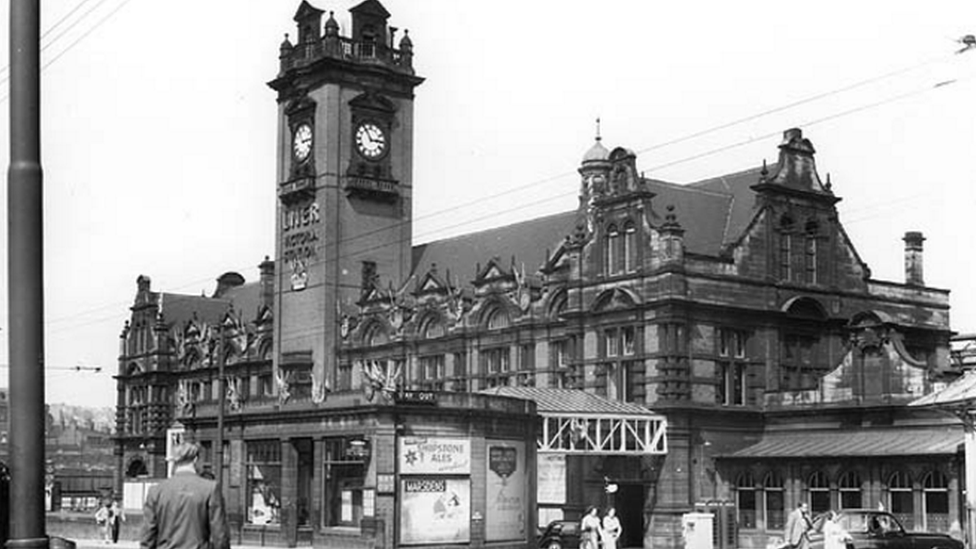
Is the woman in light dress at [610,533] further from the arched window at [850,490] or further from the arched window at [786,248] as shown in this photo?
the arched window at [786,248]

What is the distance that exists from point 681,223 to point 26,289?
50.7 m

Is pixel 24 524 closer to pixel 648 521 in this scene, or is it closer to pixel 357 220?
pixel 648 521

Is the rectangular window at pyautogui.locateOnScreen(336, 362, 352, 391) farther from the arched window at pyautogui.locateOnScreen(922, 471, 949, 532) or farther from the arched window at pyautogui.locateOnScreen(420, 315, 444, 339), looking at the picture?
the arched window at pyautogui.locateOnScreen(922, 471, 949, 532)

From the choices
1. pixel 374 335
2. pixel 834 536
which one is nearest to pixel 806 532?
pixel 834 536

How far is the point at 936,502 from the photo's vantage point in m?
47.9

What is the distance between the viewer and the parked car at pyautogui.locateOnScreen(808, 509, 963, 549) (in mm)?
35312

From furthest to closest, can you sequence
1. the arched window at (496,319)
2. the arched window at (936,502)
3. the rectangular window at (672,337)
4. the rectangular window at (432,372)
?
the rectangular window at (432,372) < the arched window at (496,319) < the rectangular window at (672,337) < the arched window at (936,502)

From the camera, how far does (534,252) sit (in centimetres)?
6981

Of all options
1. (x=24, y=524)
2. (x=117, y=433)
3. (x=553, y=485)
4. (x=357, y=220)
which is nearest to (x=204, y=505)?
(x=24, y=524)

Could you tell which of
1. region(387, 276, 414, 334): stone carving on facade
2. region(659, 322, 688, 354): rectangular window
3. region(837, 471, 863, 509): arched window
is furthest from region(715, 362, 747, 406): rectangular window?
region(387, 276, 414, 334): stone carving on facade

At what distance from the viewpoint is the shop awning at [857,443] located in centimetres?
4866

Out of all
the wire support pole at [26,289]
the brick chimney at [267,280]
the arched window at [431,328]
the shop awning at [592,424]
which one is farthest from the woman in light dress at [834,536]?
the brick chimney at [267,280]

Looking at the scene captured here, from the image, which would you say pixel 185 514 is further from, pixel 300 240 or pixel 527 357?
pixel 300 240

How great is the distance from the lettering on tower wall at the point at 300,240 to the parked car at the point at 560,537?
3419 cm
